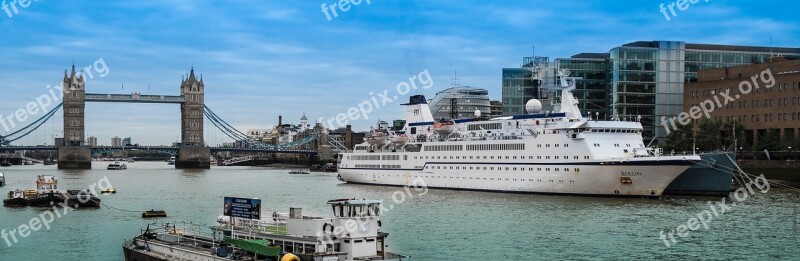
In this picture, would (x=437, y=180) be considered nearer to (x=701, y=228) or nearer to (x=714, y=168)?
(x=714, y=168)

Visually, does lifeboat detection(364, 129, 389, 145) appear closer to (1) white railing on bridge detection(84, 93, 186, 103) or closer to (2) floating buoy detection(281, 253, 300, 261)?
(2) floating buoy detection(281, 253, 300, 261)

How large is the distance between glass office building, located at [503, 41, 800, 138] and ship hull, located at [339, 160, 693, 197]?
3802cm

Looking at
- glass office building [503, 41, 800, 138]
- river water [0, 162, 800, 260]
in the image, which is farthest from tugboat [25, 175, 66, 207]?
glass office building [503, 41, 800, 138]

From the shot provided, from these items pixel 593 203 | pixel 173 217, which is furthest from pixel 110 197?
pixel 593 203

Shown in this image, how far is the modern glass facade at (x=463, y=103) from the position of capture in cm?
13525

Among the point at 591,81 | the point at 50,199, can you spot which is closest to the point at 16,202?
the point at 50,199

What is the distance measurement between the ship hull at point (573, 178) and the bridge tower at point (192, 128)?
108 meters

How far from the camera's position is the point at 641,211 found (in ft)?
175

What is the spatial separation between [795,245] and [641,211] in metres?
15.5

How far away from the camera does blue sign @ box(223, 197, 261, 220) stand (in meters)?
30.4
